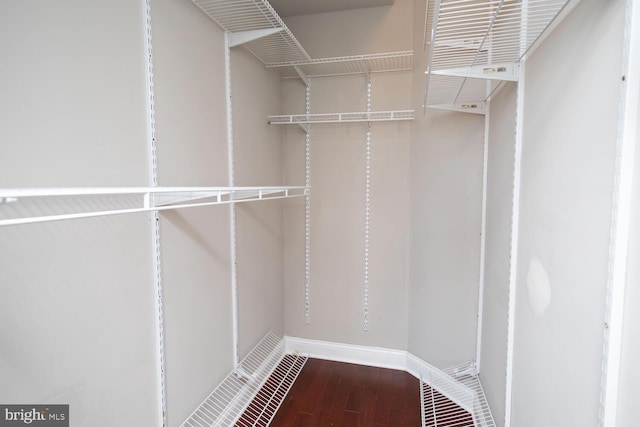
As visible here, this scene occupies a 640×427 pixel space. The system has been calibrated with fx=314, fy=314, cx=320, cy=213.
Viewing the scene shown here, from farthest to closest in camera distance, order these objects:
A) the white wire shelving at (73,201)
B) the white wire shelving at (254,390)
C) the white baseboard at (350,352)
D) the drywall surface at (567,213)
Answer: the white baseboard at (350,352) < the white wire shelving at (254,390) < the drywall surface at (567,213) < the white wire shelving at (73,201)

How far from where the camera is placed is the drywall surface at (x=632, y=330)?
0.62 meters

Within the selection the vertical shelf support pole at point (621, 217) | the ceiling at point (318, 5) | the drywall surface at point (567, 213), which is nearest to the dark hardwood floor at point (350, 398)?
the drywall surface at point (567, 213)

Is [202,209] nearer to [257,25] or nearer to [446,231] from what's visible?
[257,25]

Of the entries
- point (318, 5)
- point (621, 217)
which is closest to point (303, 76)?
point (318, 5)

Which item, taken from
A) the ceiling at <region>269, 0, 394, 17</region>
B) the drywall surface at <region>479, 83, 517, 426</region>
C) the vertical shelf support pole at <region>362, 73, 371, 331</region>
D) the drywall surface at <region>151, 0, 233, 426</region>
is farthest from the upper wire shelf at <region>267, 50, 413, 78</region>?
the drywall surface at <region>479, 83, 517, 426</region>

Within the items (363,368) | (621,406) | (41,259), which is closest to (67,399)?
(41,259)

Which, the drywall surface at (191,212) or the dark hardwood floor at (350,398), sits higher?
the drywall surface at (191,212)

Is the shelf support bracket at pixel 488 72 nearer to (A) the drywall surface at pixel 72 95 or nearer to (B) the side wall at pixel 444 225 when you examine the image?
(B) the side wall at pixel 444 225

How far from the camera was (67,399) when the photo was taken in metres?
0.93

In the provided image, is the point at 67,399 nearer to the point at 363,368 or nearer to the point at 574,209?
the point at 574,209

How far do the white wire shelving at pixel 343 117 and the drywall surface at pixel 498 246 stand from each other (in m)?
0.69

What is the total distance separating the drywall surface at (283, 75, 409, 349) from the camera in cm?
239

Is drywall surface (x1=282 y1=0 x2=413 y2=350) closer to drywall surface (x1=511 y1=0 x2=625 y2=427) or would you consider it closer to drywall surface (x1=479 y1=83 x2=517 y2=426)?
drywall surface (x1=479 y1=83 x2=517 y2=426)

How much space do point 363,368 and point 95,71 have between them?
8.05ft
